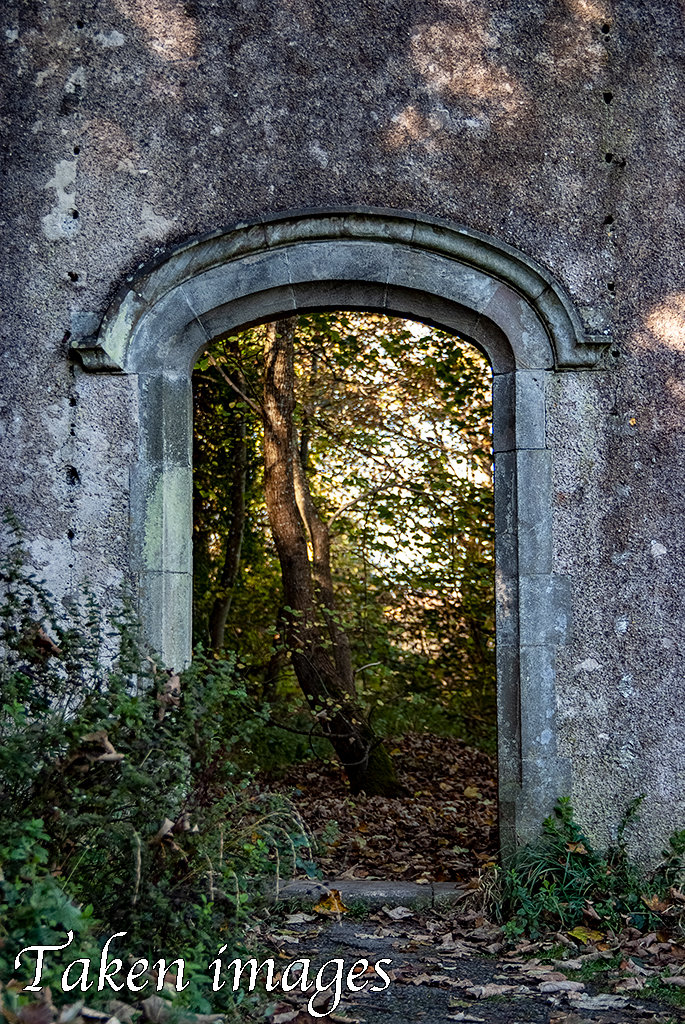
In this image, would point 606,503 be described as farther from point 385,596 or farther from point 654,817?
point 385,596

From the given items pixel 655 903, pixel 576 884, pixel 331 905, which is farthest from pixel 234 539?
pixel 655 903

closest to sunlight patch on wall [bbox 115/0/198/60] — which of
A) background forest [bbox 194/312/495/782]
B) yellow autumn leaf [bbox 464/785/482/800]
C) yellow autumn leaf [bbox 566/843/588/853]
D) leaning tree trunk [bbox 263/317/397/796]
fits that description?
leaning tree trunk [bbox 263/317/397/796]

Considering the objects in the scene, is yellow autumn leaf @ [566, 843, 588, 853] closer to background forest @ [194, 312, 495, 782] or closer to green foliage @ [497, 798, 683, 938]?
green foliage @ [497, 798, 683, 938]

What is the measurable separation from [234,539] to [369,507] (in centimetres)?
127

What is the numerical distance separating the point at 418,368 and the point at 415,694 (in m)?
2.94

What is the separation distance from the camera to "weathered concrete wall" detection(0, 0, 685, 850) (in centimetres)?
535

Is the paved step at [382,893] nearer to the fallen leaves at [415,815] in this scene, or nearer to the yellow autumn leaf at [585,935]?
the fallen leaves at [415,815]

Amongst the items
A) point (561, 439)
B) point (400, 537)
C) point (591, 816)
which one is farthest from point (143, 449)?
point (400, 537)

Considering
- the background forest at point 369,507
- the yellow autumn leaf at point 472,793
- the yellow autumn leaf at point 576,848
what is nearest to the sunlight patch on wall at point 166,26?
the background forest at point 369,507

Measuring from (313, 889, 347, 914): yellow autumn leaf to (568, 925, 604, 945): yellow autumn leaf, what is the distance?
1.14 meters

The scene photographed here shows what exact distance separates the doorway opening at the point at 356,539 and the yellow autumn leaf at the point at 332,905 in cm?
315

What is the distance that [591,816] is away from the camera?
514 cm

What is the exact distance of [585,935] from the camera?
4672 mm

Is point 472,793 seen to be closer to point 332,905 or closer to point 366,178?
point 332,905
